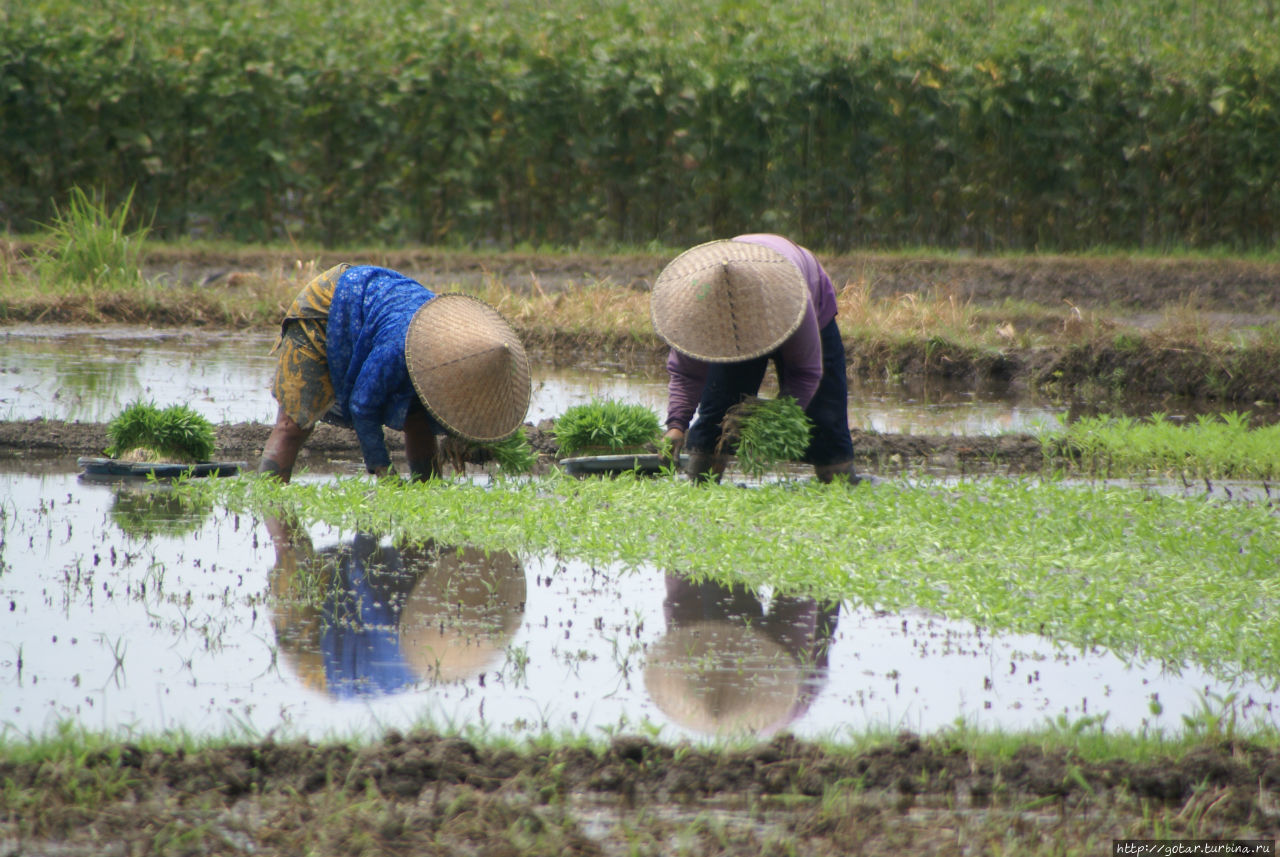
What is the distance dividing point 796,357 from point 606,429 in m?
1.67

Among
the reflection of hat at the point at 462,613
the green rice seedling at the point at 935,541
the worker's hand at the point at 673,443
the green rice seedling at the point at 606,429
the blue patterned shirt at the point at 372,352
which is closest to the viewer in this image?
the reflection of hat at the point at 462,613

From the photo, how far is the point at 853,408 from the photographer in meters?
12.2

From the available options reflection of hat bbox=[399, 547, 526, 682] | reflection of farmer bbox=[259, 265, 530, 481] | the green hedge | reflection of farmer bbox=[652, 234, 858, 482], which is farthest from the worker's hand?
the green hedge

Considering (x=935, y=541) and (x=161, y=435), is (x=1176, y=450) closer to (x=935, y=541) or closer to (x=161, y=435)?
(x=935, y=541)

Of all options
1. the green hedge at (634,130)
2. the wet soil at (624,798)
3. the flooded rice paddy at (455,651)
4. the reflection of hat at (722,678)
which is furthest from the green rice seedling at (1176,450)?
the green hedge at (634,130)

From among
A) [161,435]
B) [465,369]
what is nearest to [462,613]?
[465,369]

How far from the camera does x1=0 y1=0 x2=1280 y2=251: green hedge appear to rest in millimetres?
20000

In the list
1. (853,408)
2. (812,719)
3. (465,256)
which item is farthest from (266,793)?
(465,256)

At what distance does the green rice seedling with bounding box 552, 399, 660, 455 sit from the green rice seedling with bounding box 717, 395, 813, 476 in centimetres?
110

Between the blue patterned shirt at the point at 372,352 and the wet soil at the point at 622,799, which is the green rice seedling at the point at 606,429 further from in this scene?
the wet soil at the point at 622,799

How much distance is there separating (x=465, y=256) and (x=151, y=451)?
473 inches

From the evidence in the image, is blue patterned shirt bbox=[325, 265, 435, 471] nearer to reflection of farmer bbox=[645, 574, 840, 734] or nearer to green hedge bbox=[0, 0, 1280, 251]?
reflection of farmer bbox=[645, 574, 840, 734]

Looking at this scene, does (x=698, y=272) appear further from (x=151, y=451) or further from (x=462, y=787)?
(x=462, y=787)

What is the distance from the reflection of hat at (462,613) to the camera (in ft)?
16.0
